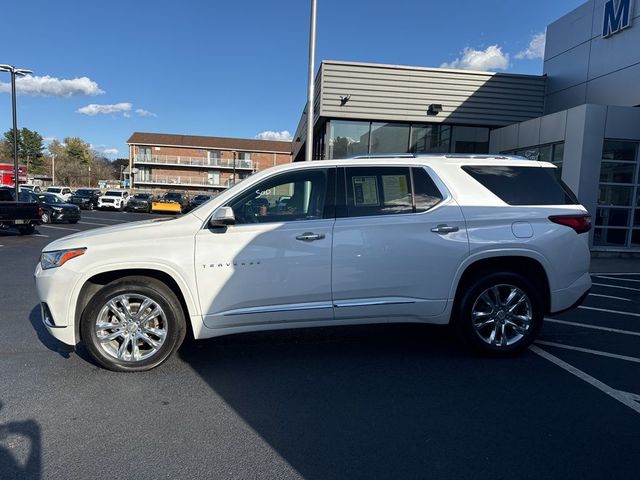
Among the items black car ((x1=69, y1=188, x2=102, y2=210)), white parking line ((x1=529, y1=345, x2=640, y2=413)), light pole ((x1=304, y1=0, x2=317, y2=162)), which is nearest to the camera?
white parking line ((x1=529, y1=345, x2=640, y2=413))

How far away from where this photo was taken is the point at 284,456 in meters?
2.84

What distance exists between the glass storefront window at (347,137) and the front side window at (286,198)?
37.3 ft

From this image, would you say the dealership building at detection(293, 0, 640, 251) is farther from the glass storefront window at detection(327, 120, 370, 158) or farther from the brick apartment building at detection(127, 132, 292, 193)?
the brick apartment building at detection(127, 132, 292, 193)

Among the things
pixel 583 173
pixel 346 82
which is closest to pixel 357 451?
pixel 583 173

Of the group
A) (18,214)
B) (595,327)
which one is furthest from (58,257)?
(18,214)

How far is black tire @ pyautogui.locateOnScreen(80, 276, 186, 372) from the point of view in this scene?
392cm

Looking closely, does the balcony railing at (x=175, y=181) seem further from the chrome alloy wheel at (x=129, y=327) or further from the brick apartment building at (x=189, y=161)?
the chrome alloy wheel at (x=129, y=327)

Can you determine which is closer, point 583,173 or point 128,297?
point 128,297

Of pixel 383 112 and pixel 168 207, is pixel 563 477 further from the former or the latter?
pixel 168 207

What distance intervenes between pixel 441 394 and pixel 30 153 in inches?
4419

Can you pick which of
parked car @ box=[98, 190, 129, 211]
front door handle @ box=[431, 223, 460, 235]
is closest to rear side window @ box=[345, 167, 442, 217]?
front door handle @ box=[431, 223, 460, 235]

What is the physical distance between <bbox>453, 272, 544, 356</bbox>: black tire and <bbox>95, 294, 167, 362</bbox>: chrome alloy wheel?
278 centimetres

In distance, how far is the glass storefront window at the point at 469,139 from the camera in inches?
631

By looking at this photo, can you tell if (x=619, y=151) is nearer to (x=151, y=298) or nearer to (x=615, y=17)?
(x=615, y=17)
